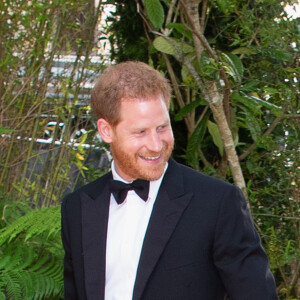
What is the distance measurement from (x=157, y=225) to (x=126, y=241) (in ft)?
0.34

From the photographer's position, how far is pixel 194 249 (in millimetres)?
1896

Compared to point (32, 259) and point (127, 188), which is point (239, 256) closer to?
point (127, 188)

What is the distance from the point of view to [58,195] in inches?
164

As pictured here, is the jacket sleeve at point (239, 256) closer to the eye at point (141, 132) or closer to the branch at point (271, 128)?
the eye at point (141, 132)

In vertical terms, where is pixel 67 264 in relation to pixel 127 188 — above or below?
below

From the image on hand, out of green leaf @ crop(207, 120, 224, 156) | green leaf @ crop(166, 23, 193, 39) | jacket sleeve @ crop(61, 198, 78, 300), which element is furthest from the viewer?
green leaf @ crop(207, 120, 224, 156)

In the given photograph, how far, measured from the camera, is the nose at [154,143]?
1869 mm

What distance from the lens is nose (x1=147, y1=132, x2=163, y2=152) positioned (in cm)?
187

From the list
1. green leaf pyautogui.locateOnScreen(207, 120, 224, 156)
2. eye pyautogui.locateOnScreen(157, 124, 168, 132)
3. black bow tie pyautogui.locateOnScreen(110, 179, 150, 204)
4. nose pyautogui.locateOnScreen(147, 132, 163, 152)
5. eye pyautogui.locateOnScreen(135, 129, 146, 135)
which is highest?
green leaf pyautogui.locateOnScreen(207, 120, 224, 156)

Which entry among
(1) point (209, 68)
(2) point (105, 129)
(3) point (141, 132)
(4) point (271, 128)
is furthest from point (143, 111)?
(4) point (271, 128)

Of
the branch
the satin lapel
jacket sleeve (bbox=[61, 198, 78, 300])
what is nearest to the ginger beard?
the satin lapel

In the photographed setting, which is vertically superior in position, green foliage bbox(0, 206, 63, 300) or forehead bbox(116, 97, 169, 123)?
forehead bbox(116, 97, 169, 123)

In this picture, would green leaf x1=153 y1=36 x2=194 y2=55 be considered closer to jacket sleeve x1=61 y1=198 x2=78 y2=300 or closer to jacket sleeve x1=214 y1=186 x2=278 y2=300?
jacket sleeve x1=61 y1=198 x2=78 y2=300

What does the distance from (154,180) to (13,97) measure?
2.17 meters
